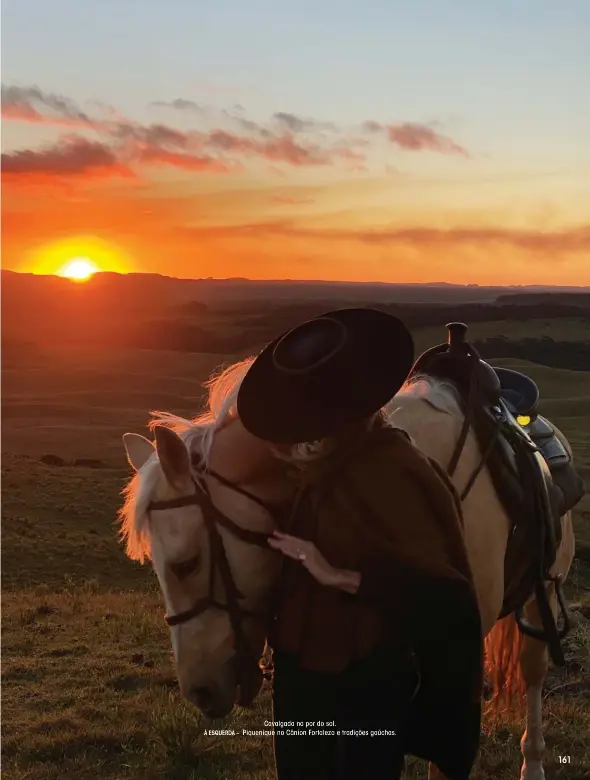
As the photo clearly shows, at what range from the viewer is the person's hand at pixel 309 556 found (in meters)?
2.21

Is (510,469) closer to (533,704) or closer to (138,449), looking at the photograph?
(138,449)

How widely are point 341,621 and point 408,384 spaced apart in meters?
1.62

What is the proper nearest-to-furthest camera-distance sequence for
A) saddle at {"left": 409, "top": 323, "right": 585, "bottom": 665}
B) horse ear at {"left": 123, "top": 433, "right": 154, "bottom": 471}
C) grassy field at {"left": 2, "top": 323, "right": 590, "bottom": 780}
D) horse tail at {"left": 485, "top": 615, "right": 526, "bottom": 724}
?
horse ear at {"left": 123, "top": 433, "right": 154, "bottom": 471} < saddle at {"left": 409, "top": 323, "right": 585, "bottom": 665} < grassy field at {"left": 2, "top": 323, "right": 590, "bottom": 780} < horse tail at {"left": 485, "top": 615, "right": 526, "bottom": 724}

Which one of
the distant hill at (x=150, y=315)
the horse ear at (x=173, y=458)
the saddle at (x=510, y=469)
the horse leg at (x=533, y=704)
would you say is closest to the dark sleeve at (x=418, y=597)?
the horse ear at (x=173, y=458)

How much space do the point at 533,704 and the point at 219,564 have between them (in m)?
2.97

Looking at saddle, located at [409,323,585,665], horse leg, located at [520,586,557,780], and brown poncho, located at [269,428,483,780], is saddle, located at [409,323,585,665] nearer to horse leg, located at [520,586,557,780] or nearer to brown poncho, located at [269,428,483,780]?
horse leg, located at [520,586,557,780]

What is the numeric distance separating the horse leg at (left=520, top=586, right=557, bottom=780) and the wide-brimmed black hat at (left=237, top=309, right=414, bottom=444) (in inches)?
100

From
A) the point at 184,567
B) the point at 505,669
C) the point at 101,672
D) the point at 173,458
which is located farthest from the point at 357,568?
the point at 101,672

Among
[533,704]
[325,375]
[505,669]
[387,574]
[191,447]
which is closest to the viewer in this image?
[387,574]

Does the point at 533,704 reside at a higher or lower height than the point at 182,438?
lower

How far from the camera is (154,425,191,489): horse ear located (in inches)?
91.7

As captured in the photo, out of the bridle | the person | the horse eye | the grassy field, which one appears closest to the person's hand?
the person

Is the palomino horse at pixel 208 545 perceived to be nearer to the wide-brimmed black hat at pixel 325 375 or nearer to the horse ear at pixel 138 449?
the horse ear at pixel 138 449

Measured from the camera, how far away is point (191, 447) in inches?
102
